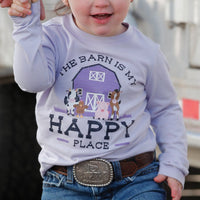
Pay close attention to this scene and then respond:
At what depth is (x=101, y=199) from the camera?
2.48 metres

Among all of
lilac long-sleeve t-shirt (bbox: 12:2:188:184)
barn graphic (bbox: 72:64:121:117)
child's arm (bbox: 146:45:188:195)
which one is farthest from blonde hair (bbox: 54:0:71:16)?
child's arm (bbox: 146:45:188:195)

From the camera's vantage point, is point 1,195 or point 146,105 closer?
point 146,105

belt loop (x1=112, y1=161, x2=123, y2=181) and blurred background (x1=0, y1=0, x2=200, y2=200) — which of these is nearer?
belt loop (x1=112, y1=161, x2=123, y2=181)

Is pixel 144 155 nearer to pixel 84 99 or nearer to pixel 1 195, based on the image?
pixel 84 99

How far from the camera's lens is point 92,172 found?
96.4 inches

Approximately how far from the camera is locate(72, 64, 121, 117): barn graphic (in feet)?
7.95

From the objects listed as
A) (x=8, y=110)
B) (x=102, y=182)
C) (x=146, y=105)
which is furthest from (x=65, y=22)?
(x=8, y=110)

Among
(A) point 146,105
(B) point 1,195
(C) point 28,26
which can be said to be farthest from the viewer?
(B) point 1,195

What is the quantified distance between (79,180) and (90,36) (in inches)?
23.9

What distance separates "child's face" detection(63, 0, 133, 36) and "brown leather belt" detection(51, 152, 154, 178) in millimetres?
549

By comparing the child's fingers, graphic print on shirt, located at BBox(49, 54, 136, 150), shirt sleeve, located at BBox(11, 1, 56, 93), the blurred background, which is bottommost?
the blurred background

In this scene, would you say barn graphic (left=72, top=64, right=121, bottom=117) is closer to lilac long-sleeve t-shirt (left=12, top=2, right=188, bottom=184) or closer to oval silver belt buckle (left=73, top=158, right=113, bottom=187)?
lilac long-sleeve t-shirt (left=12, top=2, right=188, bottom=184)

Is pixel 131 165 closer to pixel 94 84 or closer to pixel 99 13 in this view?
pixel 94 84

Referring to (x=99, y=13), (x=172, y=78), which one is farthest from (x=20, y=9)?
(x=172, y=78)
